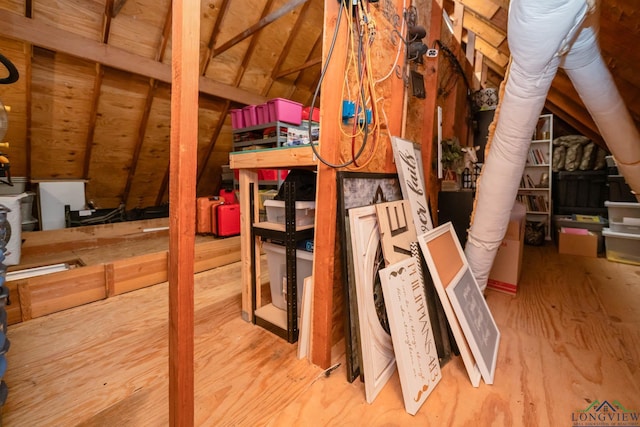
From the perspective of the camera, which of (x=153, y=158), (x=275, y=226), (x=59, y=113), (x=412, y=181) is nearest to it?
(x=275, y=226)

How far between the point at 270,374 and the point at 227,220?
7.29 ft

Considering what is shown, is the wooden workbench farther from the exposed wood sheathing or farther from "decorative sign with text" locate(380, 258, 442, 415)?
the exposed wood sheathing

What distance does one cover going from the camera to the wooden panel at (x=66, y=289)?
69.5 inches

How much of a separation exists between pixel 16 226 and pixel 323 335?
2341mm

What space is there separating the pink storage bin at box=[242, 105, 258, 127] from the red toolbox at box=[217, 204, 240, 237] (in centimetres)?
104

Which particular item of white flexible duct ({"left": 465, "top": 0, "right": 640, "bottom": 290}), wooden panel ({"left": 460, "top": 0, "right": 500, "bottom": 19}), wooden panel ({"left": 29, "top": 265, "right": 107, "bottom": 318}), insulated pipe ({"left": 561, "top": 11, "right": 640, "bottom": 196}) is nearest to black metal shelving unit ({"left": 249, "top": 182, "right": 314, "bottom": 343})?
white flexible duct ({"left": 465, "top": 0, "right": 640, "bottom": 290})

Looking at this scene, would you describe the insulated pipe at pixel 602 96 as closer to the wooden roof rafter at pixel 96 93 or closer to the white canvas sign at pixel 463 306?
the white canvas sign at pixel 463 306

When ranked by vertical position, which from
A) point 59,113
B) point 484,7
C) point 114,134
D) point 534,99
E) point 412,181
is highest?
point 484,7

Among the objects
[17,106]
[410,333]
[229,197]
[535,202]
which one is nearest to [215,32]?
[229,197]

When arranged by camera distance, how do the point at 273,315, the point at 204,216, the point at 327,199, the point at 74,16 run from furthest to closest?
the point at 204,216, the point at 74,16, the point at 273,315, the point at 327,199

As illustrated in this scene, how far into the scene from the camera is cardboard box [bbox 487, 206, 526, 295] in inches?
85.2

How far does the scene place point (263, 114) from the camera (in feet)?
10.7

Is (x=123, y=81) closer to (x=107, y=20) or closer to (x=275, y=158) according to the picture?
(x=107, y=20)

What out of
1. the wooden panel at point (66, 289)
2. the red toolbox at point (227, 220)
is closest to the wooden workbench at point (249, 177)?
the wooden panel at point (66, 289)
